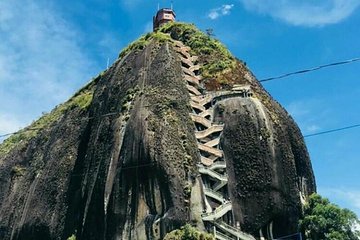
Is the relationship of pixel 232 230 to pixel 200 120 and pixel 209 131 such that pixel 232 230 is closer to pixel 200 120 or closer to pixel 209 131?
pixel 209 131

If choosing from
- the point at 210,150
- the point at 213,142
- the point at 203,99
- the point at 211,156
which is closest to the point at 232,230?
the point at 211,156

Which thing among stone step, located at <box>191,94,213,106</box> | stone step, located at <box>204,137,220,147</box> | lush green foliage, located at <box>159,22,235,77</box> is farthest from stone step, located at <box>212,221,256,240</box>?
lush green foliage, located at <box>159,22,235,77</box>

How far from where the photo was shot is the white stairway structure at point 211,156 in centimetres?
3177

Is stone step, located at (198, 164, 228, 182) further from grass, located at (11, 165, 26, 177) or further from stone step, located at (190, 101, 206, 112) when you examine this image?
grass, located at (11, 165, 26, 177)

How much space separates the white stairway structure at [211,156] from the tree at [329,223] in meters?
4.00

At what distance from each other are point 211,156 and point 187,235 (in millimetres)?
7161

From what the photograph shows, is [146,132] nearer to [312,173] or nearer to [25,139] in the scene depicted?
[312,173]

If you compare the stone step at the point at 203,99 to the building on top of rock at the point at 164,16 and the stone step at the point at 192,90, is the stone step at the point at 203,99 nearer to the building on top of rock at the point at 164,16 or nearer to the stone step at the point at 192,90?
the stone step at the point at 192,90

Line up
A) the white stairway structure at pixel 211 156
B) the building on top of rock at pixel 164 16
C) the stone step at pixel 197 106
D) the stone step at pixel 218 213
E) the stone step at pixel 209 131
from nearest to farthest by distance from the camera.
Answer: the stone step at pixel 218 213
the white stairway structure at pixel 211 156
the stone step at pixel 209 131
the stone step at pixel 197 106
the building on top of rock at pixel 164 16

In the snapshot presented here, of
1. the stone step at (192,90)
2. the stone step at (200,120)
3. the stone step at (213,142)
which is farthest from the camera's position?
the stone step at (192,90)

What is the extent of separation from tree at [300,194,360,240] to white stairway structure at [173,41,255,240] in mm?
3995

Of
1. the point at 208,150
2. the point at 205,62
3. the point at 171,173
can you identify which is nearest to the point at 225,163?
the point at 208,150

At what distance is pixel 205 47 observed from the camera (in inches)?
1704

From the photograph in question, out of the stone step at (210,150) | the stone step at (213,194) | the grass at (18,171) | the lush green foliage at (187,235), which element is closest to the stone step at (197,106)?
the stone step at (210,150)
